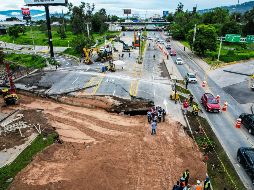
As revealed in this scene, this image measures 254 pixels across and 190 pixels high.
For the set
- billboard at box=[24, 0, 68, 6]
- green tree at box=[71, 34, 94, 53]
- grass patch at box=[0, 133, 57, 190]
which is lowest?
grass patch at box=[0, 133, 57, 190]

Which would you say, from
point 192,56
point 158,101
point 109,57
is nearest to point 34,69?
point 109,57

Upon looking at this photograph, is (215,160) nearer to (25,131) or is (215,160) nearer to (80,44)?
(25,131)

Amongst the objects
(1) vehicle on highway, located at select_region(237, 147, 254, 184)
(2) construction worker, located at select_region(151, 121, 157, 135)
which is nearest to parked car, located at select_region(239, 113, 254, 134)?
(1) vehicle on highway, located at select_region(237, 147, 254, 184)

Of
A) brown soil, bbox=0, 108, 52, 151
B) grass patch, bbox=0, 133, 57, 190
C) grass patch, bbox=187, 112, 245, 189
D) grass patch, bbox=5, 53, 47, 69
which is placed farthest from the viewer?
grass patch, bbox=5, 53, 47, 69

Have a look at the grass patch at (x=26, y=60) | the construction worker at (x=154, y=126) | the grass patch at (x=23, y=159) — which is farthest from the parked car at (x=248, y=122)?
the grass patch at (x=26, y=60)

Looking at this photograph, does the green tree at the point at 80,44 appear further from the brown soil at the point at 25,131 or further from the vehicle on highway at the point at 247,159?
the vehicle on highway at the point at 247,159

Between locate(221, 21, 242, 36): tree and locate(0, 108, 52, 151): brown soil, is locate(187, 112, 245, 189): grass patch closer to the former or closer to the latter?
locate(0, 108, 52, 151): brown soil
